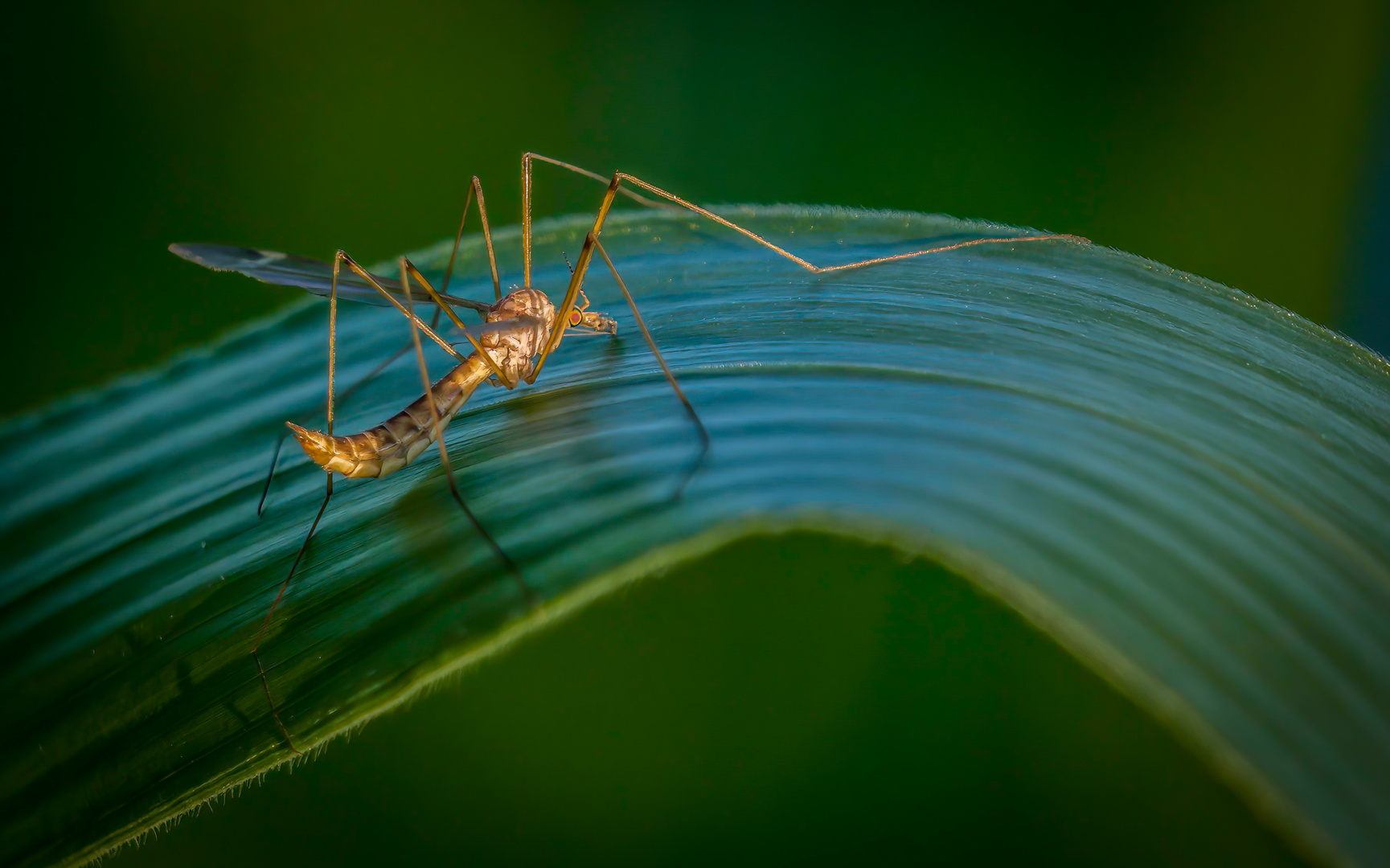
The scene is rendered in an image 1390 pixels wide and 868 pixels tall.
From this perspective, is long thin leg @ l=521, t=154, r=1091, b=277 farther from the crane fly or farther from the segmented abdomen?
the segmented abdomen

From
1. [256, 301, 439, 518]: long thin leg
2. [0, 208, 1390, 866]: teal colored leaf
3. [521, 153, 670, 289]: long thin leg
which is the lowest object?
[0, 208, 1390, 866]: teal colored leaf

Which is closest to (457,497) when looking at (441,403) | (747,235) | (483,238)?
(441,403)

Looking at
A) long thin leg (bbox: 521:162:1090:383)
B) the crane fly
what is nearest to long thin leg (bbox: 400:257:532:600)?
the crane fly

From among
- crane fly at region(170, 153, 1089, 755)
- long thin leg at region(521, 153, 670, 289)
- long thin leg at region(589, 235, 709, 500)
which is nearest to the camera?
long thin leg at region(589, 235, 709, 500)

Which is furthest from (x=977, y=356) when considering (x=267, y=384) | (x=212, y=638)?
(x=267, y=384)

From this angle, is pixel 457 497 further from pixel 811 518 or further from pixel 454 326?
pixel 454 326

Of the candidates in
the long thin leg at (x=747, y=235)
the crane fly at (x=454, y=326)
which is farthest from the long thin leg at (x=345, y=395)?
the long thin leg at (x=747, y=235)

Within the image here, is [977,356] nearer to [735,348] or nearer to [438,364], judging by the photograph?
[735,348]
